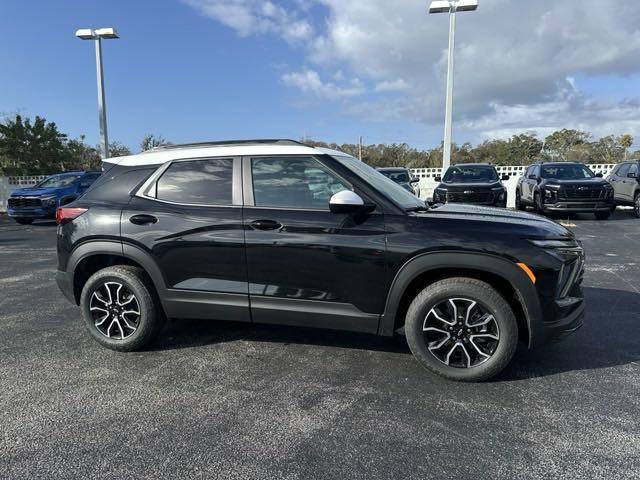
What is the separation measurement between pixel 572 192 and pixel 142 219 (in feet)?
37.9

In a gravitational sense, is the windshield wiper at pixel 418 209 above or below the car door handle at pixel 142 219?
above

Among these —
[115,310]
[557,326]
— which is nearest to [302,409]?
[557,326]

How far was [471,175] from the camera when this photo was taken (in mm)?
13023

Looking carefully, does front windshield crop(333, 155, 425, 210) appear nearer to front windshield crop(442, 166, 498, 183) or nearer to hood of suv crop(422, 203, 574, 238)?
hood of suv crop(422, 203, 574, 238)

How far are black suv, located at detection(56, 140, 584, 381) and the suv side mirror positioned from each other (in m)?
0.01

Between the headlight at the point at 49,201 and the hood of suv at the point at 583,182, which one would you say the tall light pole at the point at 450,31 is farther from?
the headlight at the point at 49,201

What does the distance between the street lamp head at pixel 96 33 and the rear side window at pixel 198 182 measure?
18.1 metres

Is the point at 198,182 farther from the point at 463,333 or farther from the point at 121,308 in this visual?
the point at 463,333

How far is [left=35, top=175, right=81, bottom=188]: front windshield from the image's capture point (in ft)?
48.2

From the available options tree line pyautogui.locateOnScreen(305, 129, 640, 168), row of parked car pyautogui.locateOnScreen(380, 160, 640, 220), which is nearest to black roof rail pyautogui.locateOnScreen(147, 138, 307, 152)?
row of parked car pyautogui.locateOnScreen(380, 160, 640, 220)

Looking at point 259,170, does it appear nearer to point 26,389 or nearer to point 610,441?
point 26,389

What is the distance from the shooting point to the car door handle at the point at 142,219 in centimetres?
360

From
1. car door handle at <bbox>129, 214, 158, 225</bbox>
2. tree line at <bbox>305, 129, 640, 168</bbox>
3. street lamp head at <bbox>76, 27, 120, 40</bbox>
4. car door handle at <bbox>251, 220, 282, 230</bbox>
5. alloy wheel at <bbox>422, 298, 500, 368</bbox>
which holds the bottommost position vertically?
alloy wheel at <bbox>422, 298, 500, 368</bbox>

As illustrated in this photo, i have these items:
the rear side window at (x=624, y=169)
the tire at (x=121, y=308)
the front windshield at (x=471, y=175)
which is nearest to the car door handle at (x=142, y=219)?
the tire at (x=121, y=308)
